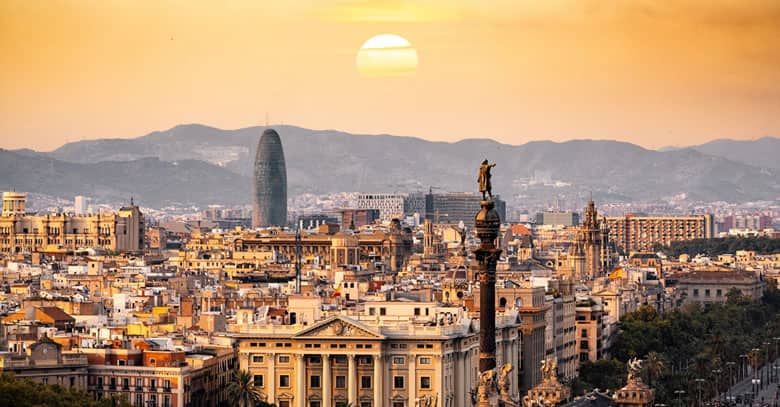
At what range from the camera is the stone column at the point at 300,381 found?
74938mm

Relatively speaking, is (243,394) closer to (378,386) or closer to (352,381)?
(352,381)

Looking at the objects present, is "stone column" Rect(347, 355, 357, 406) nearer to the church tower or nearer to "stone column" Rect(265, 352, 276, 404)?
"stone column" Rect(265, 352, 276, 404)

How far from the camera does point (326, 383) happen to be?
75000mm

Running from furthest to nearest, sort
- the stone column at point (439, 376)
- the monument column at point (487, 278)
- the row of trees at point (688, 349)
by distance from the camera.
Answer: the row of trees at point (688, 349), the stone column at point (439, 376), the monument column at point (487, 278)

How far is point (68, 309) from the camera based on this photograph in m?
98.8

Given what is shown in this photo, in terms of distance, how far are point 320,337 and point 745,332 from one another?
62.2 metres

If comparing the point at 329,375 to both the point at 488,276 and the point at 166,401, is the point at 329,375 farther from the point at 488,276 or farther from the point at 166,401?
the point at 488,276

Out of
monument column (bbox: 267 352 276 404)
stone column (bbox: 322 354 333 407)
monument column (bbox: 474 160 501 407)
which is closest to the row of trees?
stone column (bbox: 322 354 333 407)

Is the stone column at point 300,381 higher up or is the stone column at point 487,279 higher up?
the stone column at point 487,279

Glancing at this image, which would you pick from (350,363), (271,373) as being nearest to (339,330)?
(350,363)

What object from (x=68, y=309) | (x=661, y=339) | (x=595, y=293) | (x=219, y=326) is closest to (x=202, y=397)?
(x=219, y=326)

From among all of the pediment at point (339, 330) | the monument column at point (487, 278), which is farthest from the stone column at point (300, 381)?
the monument column at point (487, 278)

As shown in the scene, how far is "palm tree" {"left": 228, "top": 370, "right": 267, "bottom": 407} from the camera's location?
235 feet

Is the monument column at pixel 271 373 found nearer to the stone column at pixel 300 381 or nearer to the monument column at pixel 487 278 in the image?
the stone column at pixel 300 381
